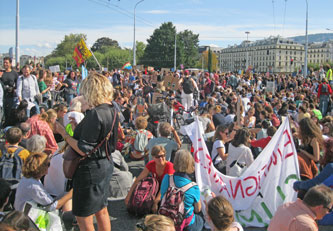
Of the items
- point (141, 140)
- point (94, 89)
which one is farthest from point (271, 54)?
point (94, 89)

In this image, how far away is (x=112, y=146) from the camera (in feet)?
10.5

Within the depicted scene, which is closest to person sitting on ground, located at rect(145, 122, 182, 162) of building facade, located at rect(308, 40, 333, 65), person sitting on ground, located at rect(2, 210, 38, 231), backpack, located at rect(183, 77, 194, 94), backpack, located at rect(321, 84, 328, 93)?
person sitting on ground, located at rect(2, 210, 38, 231)

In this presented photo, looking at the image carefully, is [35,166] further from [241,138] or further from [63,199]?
[241,138]

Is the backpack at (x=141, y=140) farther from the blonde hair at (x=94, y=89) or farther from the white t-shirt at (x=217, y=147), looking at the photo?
the blonde hair at (x=94, y=89)

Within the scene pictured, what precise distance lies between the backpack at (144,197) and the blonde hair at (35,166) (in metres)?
1.40

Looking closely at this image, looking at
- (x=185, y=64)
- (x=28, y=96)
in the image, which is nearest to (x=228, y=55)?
(x=185, y=64)

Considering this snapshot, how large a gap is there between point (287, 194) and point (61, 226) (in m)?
2.78

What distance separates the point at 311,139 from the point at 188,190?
211cm

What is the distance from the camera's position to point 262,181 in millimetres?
4586

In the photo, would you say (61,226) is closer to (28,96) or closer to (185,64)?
(28,96)

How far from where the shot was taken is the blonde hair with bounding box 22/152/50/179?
3.94 m

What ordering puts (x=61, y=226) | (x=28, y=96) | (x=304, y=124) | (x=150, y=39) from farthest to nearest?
(x=150, y=39), (x=28, y=96), (x=304, y=124), (x=61, y=226)

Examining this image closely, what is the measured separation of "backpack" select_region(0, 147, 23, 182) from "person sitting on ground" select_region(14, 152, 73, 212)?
0.53m

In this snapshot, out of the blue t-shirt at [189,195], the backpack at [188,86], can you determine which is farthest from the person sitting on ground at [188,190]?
the backpack at [188,86]
